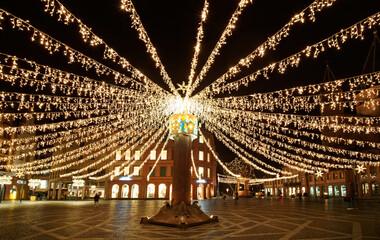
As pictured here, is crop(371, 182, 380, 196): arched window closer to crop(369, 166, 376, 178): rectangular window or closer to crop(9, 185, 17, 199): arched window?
crop(369, 166, 376, 178): rectangular window

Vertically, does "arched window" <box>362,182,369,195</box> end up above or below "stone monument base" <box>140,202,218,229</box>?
below

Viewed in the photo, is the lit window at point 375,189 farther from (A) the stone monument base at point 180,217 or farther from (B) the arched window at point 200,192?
(A) the stone monument base at point 180,217

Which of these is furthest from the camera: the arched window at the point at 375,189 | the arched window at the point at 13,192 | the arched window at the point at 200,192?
the arched window at the point at 200,192

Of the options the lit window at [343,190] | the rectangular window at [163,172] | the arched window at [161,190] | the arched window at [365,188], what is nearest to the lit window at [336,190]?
the lit window at [343,190]

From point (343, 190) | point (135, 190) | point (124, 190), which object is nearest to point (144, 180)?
point (135, 190)

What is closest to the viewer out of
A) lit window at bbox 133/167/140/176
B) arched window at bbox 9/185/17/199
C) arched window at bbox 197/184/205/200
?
arched window at bbox 9/185/17/199

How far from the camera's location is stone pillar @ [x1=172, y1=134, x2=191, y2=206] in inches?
465

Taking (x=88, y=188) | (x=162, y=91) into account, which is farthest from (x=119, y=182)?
(x=162, y=91)

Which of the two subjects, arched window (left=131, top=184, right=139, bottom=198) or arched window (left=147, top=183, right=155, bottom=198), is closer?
arched window (left=147, top=183, right=155, bottom=198)

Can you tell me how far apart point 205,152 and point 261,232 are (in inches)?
1241

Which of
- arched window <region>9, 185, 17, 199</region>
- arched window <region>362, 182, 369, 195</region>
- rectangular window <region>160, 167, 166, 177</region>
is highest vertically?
rectangular window <region>160, 167, 166, 177</region>

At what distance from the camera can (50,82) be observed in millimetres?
10625

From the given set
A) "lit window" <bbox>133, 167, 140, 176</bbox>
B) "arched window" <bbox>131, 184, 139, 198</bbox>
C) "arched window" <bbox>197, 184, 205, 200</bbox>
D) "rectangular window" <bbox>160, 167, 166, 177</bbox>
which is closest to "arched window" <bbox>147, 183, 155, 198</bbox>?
"arched window" <bbox>131, 184, 139, 198</bbox>

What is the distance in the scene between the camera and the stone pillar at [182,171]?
11820 millimetres
